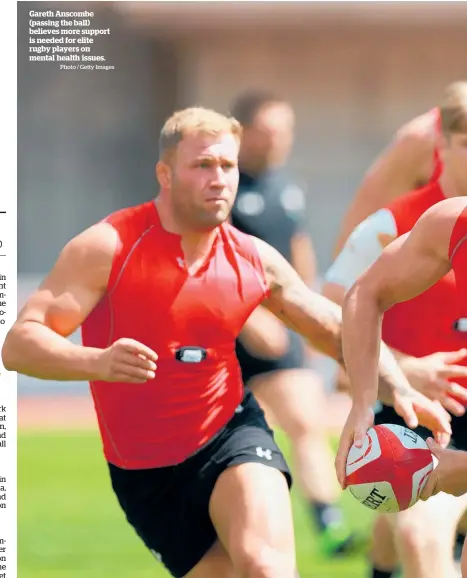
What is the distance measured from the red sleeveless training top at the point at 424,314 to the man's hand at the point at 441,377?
6.1 inches

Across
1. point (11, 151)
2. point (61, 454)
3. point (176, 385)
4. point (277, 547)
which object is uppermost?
point (11, 151)

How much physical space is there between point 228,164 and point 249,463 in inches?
35.3

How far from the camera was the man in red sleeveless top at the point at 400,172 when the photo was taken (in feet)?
13.8

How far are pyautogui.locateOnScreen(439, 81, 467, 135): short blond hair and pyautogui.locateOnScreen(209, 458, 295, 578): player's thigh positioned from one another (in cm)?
115

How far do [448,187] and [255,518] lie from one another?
118cm

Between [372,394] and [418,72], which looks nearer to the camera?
[372,394]

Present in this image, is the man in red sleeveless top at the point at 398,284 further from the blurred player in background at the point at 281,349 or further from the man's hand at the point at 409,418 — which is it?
the blurred player in background at the point at 281,349

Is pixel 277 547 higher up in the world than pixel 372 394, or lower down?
lower down

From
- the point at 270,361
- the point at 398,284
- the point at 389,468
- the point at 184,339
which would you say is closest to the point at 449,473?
the point at 389,468

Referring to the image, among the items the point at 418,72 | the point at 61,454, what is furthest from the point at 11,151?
the point at 418,72

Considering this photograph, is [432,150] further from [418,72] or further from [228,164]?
[418,72]

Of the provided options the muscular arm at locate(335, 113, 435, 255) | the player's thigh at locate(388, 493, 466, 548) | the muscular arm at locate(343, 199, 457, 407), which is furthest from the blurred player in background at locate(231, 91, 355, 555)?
the muscular arm at locate(343, 199, 457, 407)

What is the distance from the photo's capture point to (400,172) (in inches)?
170

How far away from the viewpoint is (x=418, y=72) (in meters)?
13.9
